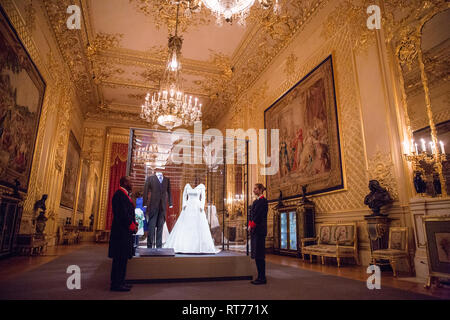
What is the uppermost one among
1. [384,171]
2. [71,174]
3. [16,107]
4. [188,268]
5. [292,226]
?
[16,107]

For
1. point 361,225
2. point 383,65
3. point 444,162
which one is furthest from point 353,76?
point 361,225

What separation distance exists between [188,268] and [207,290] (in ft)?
2.40

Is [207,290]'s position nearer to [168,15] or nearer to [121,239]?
[121,239]

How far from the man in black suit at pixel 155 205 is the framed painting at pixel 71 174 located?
720 cm

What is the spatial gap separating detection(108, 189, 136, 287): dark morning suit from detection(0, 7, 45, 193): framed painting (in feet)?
12.3

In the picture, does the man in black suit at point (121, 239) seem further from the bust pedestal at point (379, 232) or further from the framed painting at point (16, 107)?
the bust pedestal at point (379, 232)

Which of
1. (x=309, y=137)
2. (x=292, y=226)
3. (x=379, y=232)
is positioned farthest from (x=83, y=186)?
(x=379, y=232)

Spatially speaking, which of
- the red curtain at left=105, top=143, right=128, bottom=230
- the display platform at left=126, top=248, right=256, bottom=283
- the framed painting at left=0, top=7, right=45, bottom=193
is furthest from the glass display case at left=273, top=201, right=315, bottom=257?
the red curtain at left=105, top=143, right=128, bottom=230

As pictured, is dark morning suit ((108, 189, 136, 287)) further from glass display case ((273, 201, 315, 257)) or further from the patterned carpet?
glass display case ((273, 201, 315, 257))

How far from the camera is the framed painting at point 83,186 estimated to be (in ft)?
43.4

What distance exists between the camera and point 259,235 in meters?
4.02

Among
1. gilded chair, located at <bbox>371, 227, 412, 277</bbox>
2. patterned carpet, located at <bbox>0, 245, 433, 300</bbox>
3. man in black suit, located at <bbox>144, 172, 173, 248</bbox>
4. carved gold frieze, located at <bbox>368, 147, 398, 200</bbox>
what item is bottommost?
patterned carpet, located at <bbox>0, 245, 433, 300</bbox>

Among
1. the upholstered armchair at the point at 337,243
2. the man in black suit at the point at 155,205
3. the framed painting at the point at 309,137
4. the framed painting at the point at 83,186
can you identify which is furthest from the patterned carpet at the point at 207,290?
the framed painting at the point at 83,186

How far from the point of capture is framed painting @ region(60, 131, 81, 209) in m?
11.2
